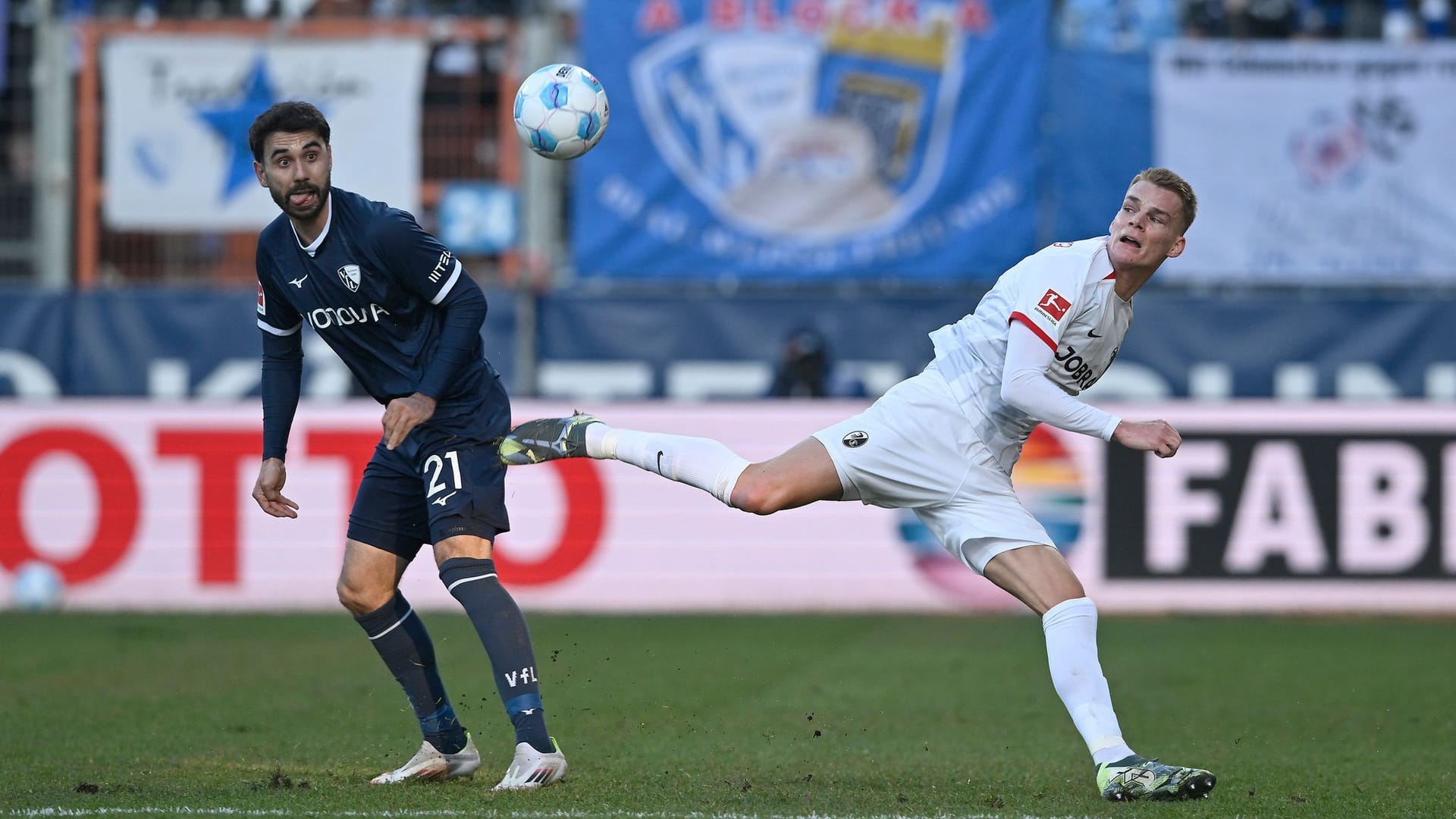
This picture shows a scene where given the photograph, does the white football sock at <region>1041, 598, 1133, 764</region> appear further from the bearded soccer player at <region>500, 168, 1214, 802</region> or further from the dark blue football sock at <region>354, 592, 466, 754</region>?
the dark blue football sock at <region>354, 592, 466, 754</region>

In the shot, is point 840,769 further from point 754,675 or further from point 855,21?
point 855,21

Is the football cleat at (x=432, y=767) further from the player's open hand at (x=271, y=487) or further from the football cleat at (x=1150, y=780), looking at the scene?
the football cleat at (x=1150, y=780)

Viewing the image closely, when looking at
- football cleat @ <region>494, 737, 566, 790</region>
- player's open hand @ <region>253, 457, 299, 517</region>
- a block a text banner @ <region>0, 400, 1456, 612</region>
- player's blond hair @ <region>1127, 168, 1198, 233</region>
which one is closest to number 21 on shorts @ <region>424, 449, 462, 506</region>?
player's open hand @ <region>253, 457, 299, 517</region>

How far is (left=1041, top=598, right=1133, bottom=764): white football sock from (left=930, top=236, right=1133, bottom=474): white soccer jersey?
0.63m

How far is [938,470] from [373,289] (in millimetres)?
2047

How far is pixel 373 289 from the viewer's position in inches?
245

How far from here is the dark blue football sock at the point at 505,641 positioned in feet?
20.0

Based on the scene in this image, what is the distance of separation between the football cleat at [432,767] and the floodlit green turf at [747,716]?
160 mm

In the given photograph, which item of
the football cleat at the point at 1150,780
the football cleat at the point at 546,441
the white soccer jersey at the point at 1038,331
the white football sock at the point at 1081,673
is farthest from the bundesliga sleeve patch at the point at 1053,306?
the football cleat at the point at 546,441

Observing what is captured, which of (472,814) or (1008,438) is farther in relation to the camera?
(1008,438)

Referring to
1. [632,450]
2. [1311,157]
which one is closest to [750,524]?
[1311,157]

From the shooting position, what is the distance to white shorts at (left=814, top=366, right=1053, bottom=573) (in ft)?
20.6

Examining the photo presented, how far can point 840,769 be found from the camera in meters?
6.81

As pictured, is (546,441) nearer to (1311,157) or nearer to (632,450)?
(632,450)
